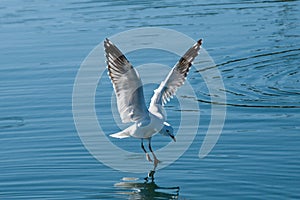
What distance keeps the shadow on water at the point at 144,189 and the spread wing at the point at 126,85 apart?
715mm

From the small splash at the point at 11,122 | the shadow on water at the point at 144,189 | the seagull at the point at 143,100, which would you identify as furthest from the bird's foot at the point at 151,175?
the small splash at the point at 11,122

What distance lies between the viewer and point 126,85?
31.0 feet

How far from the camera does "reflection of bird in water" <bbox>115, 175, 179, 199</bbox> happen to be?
31.0 ft

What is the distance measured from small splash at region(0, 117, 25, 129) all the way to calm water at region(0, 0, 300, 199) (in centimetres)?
1

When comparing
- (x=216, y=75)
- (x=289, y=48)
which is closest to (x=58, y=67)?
(x=216, y=75)

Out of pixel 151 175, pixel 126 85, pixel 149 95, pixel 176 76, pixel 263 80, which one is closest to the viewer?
pixel 126 85

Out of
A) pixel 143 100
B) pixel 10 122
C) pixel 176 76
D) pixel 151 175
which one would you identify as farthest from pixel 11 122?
pixel 176 76

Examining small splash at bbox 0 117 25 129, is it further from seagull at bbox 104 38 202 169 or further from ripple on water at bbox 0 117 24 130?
seagull at bbox 104 38 202 169

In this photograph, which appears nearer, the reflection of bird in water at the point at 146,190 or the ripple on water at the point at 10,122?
the reflection of bird in water at the point at 146,190

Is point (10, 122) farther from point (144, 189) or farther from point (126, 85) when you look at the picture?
point (126, 85)

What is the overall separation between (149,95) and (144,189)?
3692 millimetres

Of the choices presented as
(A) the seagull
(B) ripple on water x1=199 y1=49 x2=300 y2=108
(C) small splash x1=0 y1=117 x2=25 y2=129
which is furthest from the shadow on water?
A: (B) ripple on water x1=199 y1=49 x2=300 y2=108

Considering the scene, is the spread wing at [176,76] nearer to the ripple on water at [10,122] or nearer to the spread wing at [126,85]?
the spread wing at [126,85]

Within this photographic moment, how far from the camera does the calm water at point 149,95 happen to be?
32.0 ft
